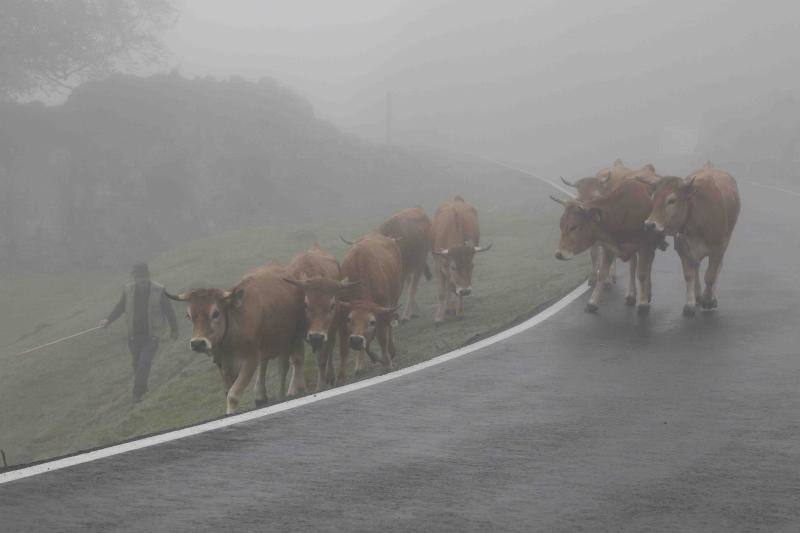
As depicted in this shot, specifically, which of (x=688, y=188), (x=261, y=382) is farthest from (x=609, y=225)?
(x=261, y=382)

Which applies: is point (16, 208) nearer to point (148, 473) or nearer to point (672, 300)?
point (672, 300)

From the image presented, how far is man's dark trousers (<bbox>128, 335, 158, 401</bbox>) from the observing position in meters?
16.1

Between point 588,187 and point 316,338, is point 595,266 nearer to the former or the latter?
point 588,187

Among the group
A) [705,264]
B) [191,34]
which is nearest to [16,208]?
[705,264]

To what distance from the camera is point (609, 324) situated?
481 inches

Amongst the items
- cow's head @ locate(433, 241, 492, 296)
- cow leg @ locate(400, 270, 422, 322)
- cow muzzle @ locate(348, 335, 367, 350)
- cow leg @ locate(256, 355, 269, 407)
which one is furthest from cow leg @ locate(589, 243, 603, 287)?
cow leg @ locate(256, 355, 269, 407)

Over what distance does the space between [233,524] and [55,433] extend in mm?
11455

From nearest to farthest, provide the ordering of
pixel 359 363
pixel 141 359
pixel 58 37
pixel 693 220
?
pixel 359 363 → pixel 693 220 → pixel 141 359 → pixel 58 37

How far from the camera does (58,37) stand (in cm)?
4109

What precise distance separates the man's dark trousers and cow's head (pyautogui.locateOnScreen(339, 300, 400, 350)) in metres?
5.96

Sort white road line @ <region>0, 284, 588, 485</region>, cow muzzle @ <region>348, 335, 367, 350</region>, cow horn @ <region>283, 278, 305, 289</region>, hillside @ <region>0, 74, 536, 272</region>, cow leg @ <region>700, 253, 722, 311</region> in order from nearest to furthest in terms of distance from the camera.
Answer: white road line @ <region>0, 284, 588, 485</region>
cow muzzle @ <region>348, 335, 367, 350</region>
cow horn @ <region>283, 278, 305, 289</region>
cow leg @ <region>700, 253, 722, 311</region>
hillside @ <region>0, 74, 536, 272</region>

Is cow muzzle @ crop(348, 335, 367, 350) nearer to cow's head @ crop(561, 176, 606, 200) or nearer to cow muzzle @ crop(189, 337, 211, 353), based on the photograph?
cow muzzle @ crop(189, 337, 211, 353)

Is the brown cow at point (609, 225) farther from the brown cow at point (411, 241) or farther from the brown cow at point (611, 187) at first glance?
the brown cow at point (411, 241)

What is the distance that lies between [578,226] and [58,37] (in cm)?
3348
